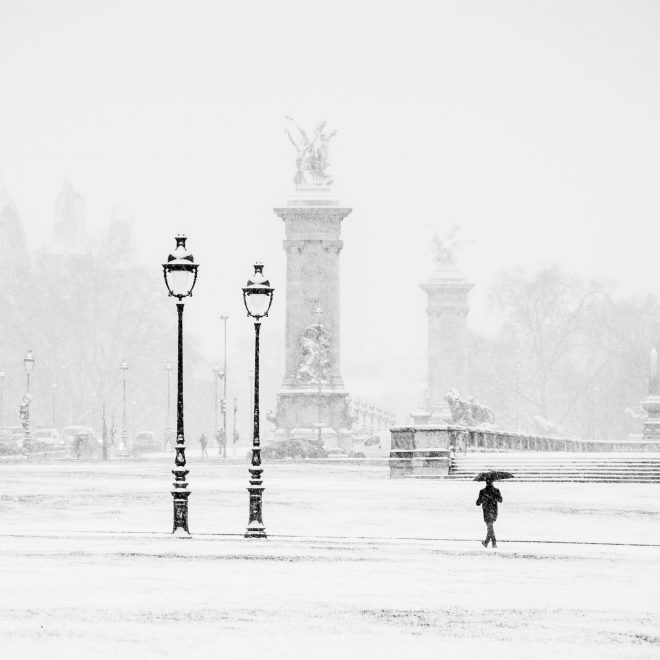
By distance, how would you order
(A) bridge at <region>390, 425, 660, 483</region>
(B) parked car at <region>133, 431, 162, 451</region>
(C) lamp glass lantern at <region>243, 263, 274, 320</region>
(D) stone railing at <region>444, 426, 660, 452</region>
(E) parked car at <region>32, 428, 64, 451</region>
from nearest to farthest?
(C) lamp glass lantern at <region>243, 263, 274, 320</region>
(A) bridge at <region>390, 425, 660, 483</region>
(D) stone railing at <region>444, 426, 660, 452</region>
(E) parked car at <region>32, 428, 64, 451</region>
(B) parked car at <region>133, 431, 162, 451</region>

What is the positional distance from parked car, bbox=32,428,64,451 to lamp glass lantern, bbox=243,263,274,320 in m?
65.9

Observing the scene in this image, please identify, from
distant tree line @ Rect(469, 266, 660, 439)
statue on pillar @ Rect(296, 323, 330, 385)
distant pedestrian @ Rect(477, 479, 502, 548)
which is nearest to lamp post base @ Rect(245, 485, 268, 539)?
distant pedestrian @ Rect(477, 479, 502, 548)

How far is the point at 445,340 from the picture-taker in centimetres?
12138

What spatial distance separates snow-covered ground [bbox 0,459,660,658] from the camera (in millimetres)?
15320

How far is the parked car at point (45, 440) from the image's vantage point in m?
97.0

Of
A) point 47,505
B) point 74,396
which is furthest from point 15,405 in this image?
point 47,505

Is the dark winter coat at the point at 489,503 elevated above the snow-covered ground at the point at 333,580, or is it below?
above

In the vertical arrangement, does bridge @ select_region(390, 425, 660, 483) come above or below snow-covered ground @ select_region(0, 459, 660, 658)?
above

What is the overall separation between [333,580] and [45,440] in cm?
8402

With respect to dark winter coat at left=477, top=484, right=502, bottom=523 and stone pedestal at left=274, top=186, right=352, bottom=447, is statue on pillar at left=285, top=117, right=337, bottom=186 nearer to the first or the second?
stone pedestal at left=274, top=186, right=352, bottom=447

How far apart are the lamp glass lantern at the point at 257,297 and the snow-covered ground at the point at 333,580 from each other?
349 cm

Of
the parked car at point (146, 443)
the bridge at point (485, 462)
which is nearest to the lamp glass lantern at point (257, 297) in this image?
the bridge at point (485, 462)

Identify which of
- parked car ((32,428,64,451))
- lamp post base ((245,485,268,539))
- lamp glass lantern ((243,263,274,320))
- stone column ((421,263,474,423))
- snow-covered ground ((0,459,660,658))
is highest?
stone column ((421,263,474,423))

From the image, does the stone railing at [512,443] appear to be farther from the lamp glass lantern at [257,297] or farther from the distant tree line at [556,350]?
the distant tree line at [556,350]
